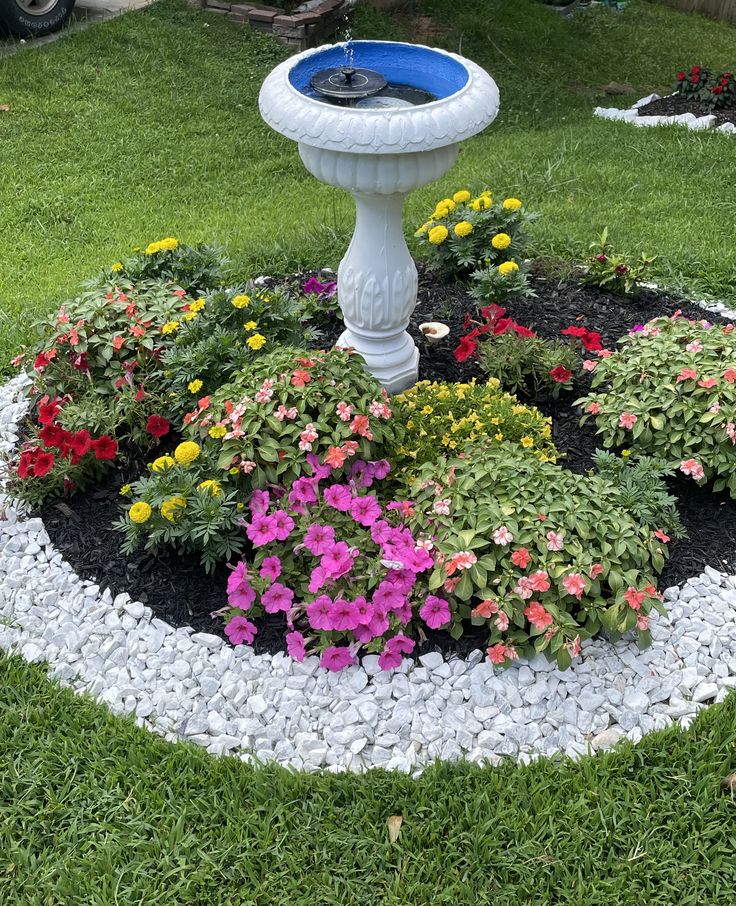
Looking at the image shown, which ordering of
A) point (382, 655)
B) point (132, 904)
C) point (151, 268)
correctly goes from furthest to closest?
point (151, 268), point (382, 655), point (132, 904)

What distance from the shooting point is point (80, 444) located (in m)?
3.34

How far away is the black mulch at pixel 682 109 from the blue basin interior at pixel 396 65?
18.5 feet

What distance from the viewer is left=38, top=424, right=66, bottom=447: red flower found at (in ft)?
11.0

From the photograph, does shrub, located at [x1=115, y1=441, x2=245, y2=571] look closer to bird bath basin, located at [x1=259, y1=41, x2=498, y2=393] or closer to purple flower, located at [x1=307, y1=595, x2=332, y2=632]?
purple flower, located at [x1=307, y1=595, x2=332, y2=632]

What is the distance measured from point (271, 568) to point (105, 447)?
95cm

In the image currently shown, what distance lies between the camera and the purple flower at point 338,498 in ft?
9.88

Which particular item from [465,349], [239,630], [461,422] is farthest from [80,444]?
[465,349]

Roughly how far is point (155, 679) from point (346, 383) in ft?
4.30

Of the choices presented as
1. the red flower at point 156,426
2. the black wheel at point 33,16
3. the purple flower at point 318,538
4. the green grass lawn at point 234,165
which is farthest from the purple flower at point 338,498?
the black wheel at point 33,16

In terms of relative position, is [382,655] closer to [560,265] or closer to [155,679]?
[155,679]

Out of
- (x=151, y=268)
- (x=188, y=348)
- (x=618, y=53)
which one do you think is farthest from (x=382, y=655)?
(x=618, y=53)

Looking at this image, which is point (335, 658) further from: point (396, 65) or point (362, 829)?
point (396, 65)

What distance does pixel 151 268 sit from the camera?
14.1 feet

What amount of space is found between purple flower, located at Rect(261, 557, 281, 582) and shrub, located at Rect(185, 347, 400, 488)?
1.07 feet
